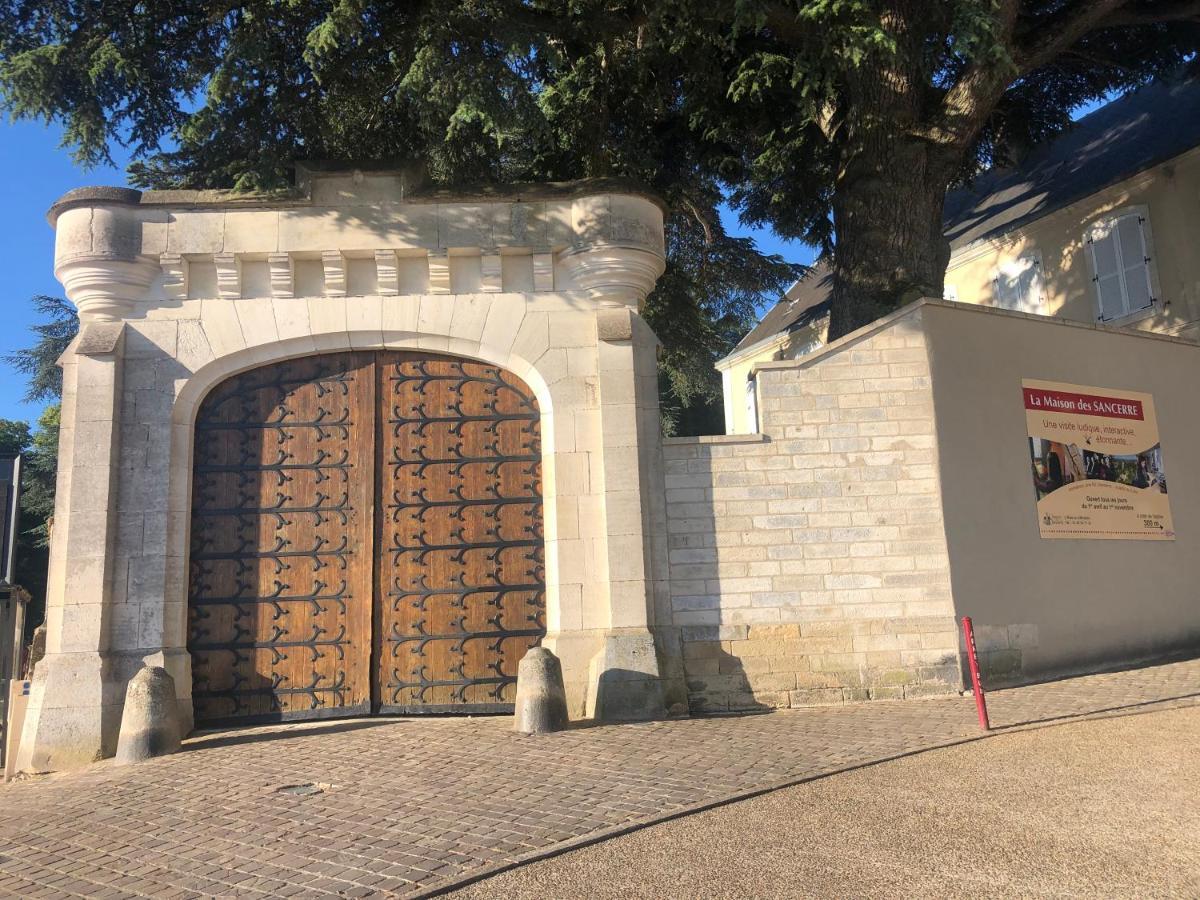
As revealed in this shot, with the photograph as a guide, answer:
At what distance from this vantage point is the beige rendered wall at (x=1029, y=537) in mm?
8781

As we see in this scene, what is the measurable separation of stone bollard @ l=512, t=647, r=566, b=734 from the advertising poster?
16.3 ft

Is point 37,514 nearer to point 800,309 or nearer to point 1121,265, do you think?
point 800,309

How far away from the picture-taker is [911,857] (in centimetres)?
416

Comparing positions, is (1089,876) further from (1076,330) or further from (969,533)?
(1076,330)

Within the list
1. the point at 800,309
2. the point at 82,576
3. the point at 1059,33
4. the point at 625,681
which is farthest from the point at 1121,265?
the point at 82,576

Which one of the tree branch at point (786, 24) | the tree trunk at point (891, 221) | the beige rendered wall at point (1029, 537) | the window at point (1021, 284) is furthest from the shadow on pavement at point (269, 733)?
the window at point (1021, 284)

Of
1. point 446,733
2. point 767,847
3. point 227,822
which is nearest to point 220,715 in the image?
point 446,733

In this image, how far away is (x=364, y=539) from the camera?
27.0 ft

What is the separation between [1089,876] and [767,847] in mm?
1271

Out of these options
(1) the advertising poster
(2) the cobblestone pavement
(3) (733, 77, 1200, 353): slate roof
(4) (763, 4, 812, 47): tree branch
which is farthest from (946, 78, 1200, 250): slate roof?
(2) the cobblestone pavement

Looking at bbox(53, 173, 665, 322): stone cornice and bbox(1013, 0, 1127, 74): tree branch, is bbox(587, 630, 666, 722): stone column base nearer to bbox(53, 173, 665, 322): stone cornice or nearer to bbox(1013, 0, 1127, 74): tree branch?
bbox(53, 173, 665, 322): stone cornice

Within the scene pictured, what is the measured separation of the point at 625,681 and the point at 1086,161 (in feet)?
46.2

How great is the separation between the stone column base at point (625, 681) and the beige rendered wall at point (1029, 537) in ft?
9.16

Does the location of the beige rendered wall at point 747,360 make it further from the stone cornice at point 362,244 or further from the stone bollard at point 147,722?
the stone bollard at point 147,722
